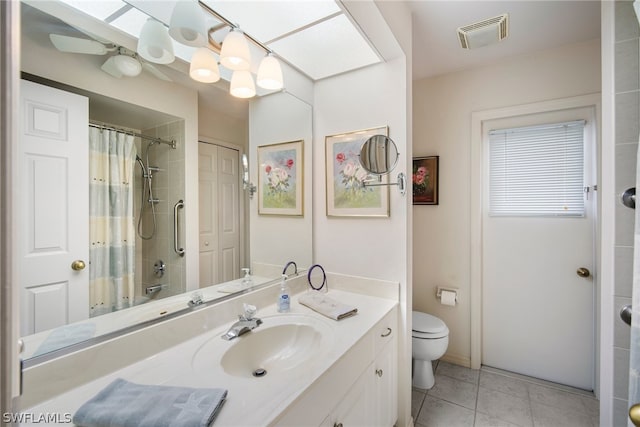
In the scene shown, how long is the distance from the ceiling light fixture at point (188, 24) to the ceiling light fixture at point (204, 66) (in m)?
0.04

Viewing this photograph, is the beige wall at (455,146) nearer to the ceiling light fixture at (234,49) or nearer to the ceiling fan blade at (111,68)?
the ceiling light fixture at (234,49)

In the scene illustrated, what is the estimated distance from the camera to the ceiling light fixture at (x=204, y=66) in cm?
112

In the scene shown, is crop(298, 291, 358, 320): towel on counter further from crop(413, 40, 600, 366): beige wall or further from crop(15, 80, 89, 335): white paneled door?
crop(413, 40, 600, 366): beige wall

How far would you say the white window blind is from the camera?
6.30 ft

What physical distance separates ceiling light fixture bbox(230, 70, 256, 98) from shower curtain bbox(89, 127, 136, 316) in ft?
1.93

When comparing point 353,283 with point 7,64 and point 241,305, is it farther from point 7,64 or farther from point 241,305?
point 7,64

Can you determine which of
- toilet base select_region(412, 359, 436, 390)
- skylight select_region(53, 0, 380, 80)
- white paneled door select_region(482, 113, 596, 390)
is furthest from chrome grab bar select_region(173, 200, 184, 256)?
white paneled door select_region(482, 113, 596, 390)

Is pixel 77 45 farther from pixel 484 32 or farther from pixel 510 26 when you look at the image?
pixel 510 26

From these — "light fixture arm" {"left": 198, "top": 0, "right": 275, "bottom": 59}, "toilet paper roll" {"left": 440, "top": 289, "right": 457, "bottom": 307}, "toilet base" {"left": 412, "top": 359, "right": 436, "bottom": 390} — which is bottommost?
"toilet base" {"left": 412, "top": 359, "right": 436, "bottom": 390}

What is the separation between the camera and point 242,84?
1.36 metres

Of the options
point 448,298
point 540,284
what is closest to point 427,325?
point 448,298

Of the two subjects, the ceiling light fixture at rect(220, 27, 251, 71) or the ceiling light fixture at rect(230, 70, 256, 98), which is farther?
the ceiling light fixture at rect(230, 70, 256, 98)

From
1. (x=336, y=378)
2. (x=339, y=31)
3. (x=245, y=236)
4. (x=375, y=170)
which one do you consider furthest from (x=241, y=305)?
(x=339, y=31)

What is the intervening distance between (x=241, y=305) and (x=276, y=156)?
0.89 m
